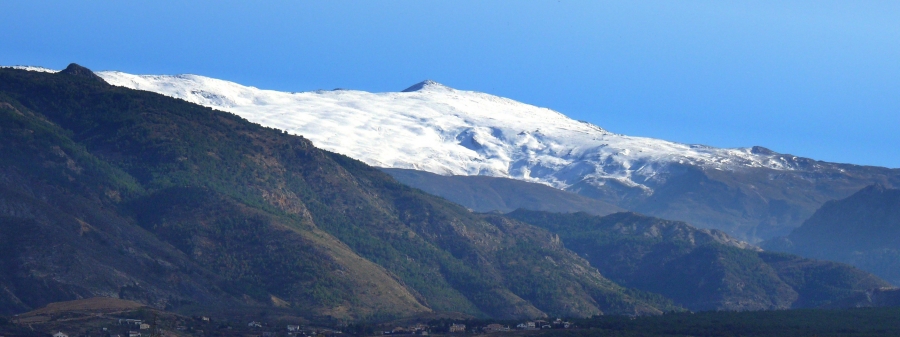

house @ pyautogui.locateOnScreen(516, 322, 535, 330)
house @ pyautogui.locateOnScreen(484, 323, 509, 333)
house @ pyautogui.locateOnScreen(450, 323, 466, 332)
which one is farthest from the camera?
house @ pyautogui.locateOnScreen(516, 322, 535, 330)

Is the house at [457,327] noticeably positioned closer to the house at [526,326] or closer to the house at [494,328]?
the house at [494,328]

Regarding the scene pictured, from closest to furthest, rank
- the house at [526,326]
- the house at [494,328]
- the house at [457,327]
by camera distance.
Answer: the house at [457,327], the house at [494,328], the house at [526,326]

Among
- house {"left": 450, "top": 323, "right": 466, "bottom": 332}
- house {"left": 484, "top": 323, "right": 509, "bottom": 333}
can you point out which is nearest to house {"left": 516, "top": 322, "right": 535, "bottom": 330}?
house {"left": 484, "top": 323, "right": 509, "bottom": 333}

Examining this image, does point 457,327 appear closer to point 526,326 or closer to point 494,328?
point 494,328

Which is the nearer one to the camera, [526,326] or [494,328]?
[494,328]

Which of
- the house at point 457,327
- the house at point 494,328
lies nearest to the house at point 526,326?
the house at point 494,328

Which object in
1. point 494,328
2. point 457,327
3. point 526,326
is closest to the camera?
point 457,327

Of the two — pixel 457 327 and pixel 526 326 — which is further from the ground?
pixel 526 326

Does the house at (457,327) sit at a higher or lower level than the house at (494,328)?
lower

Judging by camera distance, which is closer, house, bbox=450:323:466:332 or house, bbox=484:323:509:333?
house, bbox=450:323:466:332

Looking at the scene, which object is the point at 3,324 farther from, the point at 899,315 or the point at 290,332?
the point at 899,315

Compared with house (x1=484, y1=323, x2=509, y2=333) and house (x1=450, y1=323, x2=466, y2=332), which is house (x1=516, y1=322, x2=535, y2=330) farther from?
house (x1=450, y1=323, x2=466, y2=332)

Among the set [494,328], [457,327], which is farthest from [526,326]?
[457,327]

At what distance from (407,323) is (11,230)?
51.8m
